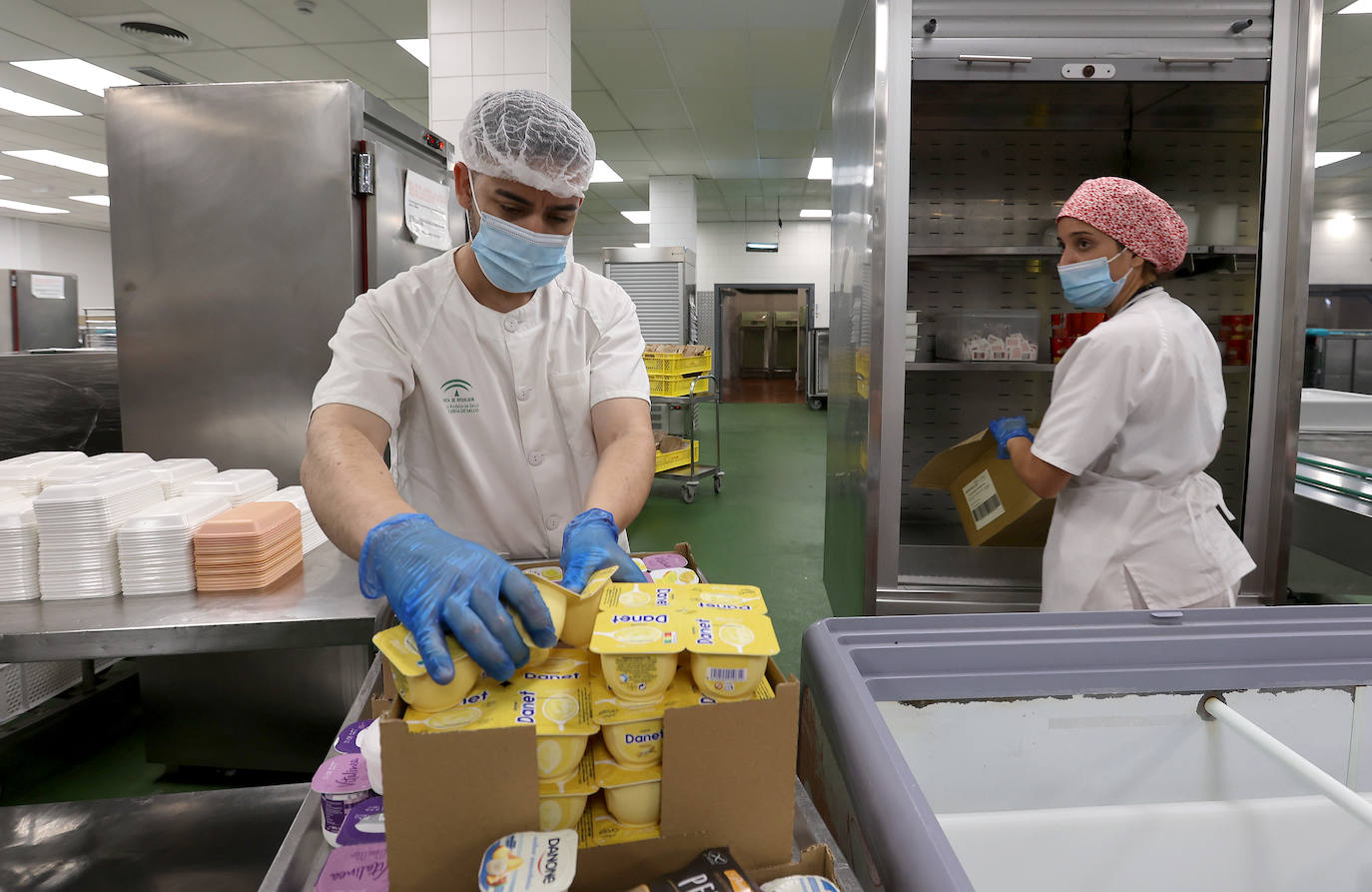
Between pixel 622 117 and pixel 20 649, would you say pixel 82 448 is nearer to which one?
pixel 20 649

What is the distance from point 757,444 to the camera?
8.32 m

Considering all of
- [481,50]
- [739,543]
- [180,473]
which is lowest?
[739,543]

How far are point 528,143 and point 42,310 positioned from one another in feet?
19.0

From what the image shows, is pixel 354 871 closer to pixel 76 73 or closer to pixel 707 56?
pixel 707 56

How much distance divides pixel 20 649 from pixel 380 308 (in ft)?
2.85

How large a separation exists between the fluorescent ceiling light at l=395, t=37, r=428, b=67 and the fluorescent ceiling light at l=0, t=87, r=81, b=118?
147 inches

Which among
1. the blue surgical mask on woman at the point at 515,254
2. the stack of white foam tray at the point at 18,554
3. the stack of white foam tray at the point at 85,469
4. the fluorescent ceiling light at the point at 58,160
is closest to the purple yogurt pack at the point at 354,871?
the blue surgical mask on woman at the point at 515,254

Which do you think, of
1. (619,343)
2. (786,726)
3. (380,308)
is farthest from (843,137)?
(786,726)

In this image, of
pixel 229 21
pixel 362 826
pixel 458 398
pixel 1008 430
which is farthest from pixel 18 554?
pixel 229 21

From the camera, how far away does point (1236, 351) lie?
2734 mm

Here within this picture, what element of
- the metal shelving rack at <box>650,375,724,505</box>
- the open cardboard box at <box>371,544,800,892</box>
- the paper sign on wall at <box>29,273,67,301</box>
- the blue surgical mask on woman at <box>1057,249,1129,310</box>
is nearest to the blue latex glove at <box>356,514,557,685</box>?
the open cardboard box at <box>371,544,800,892</box>

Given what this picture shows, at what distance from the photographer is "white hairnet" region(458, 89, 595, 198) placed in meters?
1.37

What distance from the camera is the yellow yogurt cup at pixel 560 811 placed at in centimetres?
64

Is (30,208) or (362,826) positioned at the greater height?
(30,208)
